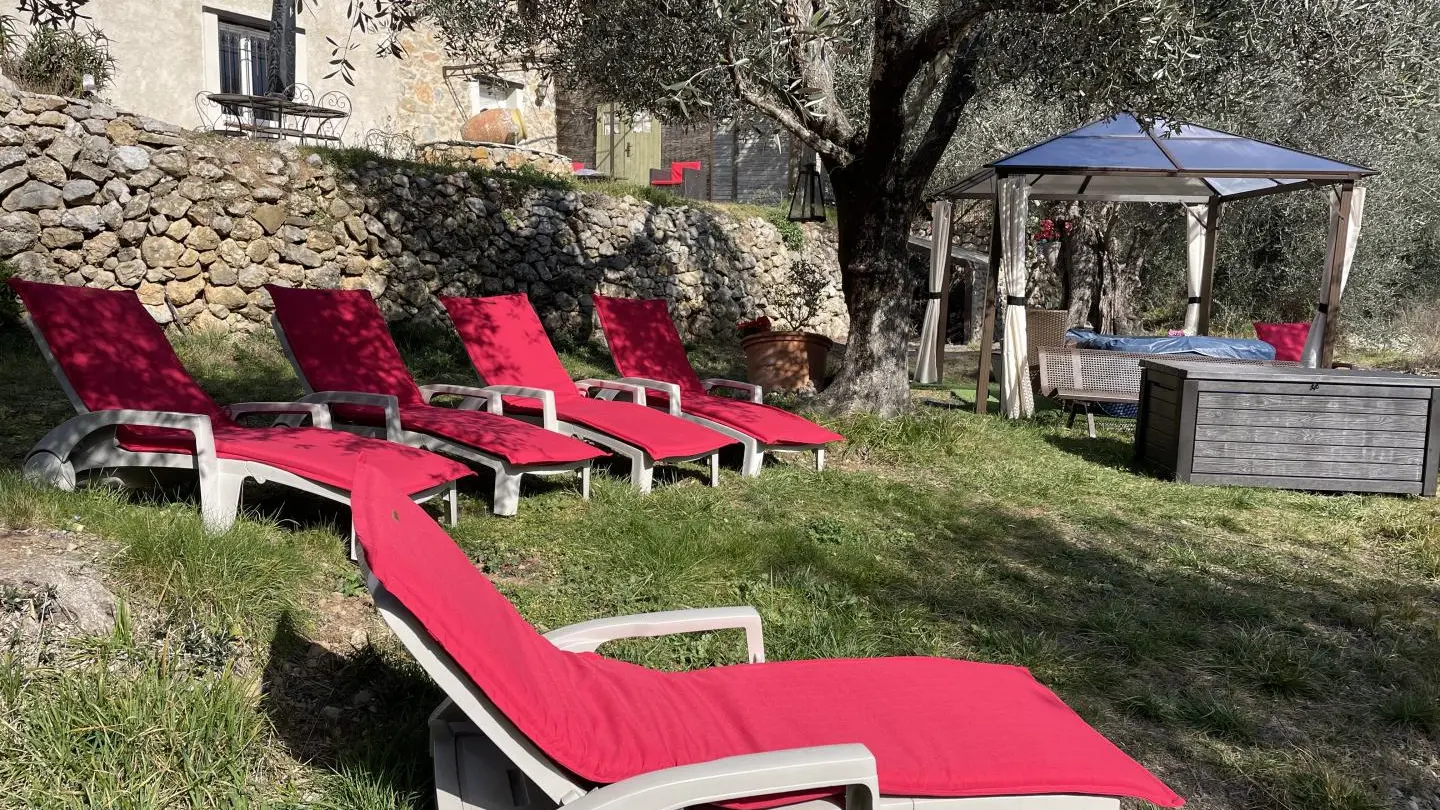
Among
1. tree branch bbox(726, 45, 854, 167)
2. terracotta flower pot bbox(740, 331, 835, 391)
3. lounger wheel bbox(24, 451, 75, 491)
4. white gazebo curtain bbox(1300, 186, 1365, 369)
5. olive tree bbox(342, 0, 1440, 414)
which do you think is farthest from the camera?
terracotta flower pot bbox(740, 331, 835, 391)

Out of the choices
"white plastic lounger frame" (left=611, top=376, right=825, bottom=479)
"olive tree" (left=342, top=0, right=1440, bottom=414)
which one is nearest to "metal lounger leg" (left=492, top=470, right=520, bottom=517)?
"white plastic lounger frame" (left=611, top=376, right=825, bottom=479)

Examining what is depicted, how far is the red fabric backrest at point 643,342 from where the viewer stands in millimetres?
7035

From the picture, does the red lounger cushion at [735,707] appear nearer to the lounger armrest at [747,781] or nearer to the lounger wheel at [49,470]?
the lounger armrest at [747,781]

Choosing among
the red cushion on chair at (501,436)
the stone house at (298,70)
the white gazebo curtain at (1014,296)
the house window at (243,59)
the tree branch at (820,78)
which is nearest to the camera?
the red cushion on chair at (501,436)

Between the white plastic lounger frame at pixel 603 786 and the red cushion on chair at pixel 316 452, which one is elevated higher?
the red cushion on chair at pixel 316 452

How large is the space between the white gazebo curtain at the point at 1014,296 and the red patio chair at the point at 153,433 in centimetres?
599

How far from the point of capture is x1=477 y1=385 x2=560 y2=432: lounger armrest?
564cm

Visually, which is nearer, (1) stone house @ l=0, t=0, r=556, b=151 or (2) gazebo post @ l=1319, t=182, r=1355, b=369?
(2) gazebo post @ l=1319, t=182, r=1355, b=369

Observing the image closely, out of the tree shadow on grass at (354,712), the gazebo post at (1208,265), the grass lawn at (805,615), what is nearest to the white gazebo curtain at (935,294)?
the gazebo post at (1208,265)

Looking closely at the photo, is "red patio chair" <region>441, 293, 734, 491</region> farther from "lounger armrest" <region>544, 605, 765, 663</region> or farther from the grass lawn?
"lounger armrest" <region>544, 605, 765, 663</region>

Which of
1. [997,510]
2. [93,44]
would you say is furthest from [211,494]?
[93,44]

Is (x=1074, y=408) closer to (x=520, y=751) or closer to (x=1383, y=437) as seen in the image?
(x=1383, y=437)

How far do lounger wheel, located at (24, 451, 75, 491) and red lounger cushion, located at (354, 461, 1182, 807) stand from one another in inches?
93.2

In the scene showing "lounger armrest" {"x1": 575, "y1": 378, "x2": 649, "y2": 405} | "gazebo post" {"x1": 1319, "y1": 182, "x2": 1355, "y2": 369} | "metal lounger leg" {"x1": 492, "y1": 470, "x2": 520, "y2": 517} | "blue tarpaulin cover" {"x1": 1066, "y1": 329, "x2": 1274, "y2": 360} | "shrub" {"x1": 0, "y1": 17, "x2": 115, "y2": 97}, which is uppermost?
"shrub" {"x1": 0, "y1": 17, "x2": 115, "y2": 97}
